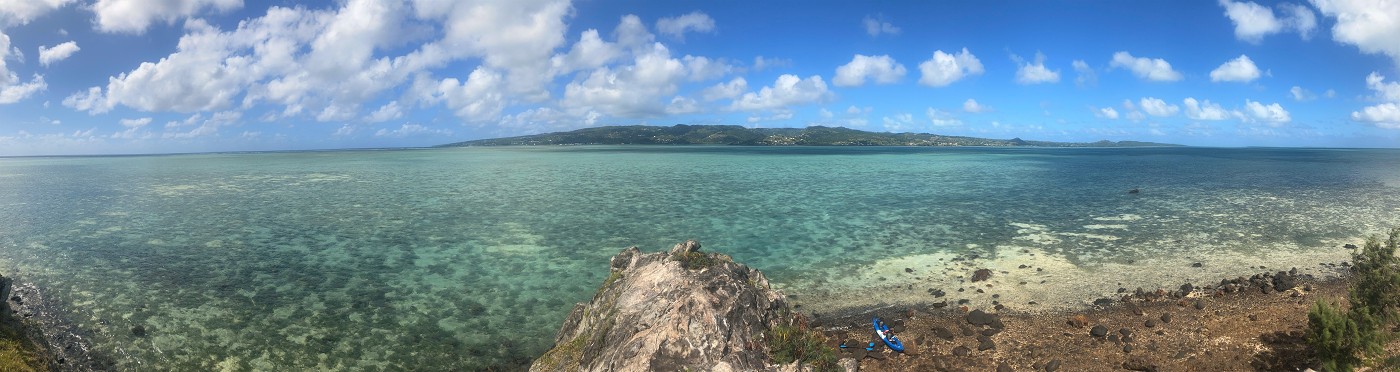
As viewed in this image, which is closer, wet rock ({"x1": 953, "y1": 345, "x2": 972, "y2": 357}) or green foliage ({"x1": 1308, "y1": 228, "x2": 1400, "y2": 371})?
green foliage ({"x1": 1308, "y1": 228, "x2": 1400, "y2": 371})

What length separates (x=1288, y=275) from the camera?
21.5m

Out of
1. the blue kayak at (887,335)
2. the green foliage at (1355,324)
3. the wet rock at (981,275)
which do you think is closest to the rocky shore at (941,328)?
the blue kayak at (887,335)

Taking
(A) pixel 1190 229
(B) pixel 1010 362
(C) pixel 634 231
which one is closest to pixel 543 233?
(C) pixel 634 231

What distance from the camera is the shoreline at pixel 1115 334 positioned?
13.6 metres

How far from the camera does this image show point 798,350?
456 inches

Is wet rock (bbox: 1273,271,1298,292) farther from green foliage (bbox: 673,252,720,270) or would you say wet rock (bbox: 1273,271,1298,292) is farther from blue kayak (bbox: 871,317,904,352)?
green foliage (bbox: 673,252,720,270)

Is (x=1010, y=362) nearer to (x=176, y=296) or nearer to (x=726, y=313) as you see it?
(x=726, y=313)

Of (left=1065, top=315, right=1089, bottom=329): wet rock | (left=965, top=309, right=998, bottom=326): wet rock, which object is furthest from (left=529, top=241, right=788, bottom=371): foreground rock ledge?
(left=1065, top=315, right=1089, bottom=329): wet rock

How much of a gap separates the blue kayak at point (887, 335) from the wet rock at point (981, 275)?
23.4 ft

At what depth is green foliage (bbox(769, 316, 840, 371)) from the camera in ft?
36.7

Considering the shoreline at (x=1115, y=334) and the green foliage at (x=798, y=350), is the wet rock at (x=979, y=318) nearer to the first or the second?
the shoreline at (x=1115, y=334)

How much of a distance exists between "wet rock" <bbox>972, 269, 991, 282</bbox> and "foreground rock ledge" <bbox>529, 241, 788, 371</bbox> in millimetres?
10989

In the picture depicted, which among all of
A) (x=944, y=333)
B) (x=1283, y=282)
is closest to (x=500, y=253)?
(x=944, y=333)

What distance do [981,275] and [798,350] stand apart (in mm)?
13744
